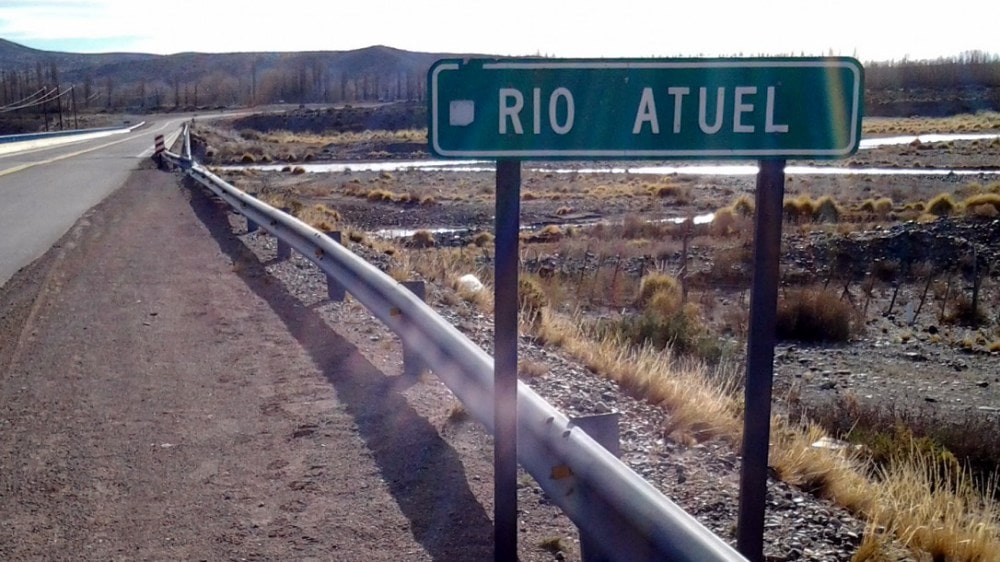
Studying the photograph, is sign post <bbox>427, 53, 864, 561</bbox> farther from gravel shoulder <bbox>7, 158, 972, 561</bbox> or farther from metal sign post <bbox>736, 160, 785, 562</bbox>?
gravel shoulder <bbox>7, 158, 972, 561</bbox>

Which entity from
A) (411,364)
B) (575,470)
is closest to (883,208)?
(411,364)

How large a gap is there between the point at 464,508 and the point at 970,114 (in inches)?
4794

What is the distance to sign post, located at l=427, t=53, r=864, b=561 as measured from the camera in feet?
10.3

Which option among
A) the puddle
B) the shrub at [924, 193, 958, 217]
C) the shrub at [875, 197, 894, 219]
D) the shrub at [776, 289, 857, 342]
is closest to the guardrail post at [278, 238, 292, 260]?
the shrub at [776, 289, 857, 342]

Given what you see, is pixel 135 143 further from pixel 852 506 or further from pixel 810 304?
pixel 852 506

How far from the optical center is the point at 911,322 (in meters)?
16.0

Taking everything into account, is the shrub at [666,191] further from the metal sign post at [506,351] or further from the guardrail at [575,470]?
the metal sign post at [506,351]

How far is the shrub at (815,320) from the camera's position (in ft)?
47.9

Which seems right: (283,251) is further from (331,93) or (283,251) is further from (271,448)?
(331,93)

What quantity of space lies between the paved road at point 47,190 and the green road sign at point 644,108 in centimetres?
945

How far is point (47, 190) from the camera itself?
23.4 meters

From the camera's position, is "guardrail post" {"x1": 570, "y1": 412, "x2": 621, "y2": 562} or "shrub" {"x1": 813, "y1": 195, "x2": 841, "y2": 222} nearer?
"guardrail post" {"x1": 570, "y1": 412, "x2": 621, "y2": 562}

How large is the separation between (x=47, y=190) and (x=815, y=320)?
17.9 m

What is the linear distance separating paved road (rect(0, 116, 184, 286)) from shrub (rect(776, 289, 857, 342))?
34.8 ft
